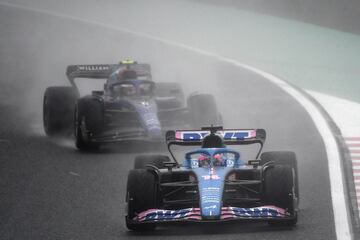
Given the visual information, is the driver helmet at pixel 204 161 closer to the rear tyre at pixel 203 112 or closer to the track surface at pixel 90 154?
the track surface at pixel 90 154

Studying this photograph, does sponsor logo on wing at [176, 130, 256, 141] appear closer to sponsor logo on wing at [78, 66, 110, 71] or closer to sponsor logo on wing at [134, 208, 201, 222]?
sponsor logo on wing at [134, 208, 201, 222]

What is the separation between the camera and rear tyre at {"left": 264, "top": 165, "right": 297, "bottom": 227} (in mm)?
12359

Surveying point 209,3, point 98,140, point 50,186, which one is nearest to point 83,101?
point 98,140

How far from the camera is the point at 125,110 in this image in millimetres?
19359

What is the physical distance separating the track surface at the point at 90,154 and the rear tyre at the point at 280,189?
16cm

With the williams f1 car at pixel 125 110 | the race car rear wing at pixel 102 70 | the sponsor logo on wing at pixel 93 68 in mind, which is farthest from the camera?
the sponsor logo on wing at pixel 93 68

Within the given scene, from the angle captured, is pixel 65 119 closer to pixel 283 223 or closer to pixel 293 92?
pixel 293 92

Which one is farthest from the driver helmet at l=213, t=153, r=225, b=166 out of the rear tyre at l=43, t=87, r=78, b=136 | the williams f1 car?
the rear tyre at l=43, t=87, r=78, b=136

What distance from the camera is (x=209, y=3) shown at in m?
32.9

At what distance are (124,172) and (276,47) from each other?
1175cm

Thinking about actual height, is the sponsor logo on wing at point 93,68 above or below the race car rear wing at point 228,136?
above

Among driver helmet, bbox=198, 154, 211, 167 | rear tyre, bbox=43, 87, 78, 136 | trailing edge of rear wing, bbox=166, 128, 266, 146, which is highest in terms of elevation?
rear tyre, bbox=43, 87, 78, 136

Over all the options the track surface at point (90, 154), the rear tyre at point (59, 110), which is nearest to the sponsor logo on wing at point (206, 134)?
the track surface at point (90, 154)

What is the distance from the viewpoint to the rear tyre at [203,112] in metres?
19.2
